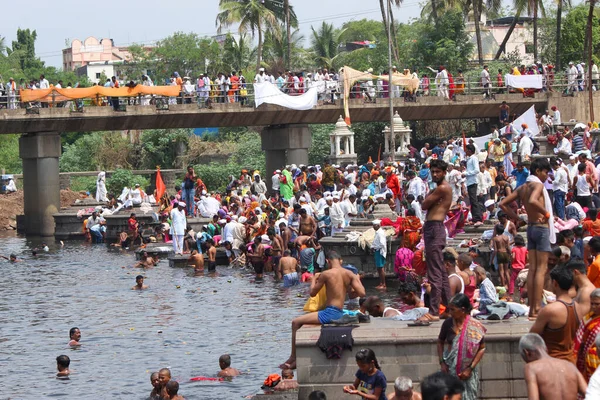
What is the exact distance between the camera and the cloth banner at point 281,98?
4272 cm

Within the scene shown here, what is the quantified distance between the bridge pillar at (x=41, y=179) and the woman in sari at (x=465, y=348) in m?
34.2

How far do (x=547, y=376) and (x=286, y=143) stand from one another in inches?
1448

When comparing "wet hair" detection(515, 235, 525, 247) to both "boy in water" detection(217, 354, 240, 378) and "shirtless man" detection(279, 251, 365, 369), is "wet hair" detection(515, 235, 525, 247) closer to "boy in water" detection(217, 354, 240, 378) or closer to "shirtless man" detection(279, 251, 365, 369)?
"boy in water" detection(217, 354, 240, 378)

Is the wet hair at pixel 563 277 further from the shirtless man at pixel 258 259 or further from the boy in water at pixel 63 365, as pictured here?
the shirtless man at pixel 258 259

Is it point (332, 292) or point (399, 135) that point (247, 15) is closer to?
point (399, 135)

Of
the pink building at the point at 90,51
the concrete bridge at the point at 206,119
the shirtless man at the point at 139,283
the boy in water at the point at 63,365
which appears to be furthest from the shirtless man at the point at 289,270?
the pink building at the point at 90,51

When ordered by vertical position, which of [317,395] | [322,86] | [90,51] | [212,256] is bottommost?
[212,256]

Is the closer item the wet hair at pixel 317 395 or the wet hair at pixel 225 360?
the wet hair at pixel 317 395

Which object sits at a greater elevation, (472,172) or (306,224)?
(472,172)

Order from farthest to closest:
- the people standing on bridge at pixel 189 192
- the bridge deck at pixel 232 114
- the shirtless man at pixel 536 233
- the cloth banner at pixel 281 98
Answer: the cloth banner at pixel 281 98 → the bridge deck at pixel 232 114 → the people standing on bridge at pixel 189 192 → the shirtless man at pixel 536 233

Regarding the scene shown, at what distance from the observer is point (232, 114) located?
144ft

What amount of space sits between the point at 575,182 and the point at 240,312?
7.19 metres

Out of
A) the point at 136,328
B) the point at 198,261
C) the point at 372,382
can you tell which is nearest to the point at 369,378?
the point at 372,382

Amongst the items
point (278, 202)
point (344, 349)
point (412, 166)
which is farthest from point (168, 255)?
point (344, 349)
